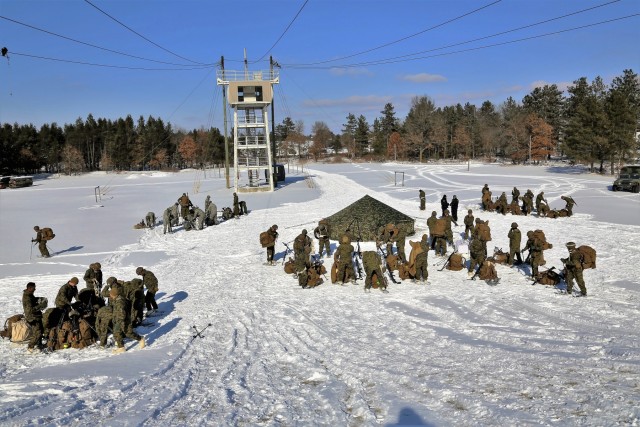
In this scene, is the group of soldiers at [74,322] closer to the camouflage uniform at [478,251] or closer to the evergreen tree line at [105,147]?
the camouflage uniform at [478,251]

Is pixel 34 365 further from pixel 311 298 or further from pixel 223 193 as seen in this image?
pixel 223 193

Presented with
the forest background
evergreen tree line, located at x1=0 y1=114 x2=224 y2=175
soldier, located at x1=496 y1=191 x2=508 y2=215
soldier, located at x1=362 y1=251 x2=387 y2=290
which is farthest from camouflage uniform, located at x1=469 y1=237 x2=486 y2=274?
evergreen tree line, located at x1=0 y1=114 x2=224 y2=175

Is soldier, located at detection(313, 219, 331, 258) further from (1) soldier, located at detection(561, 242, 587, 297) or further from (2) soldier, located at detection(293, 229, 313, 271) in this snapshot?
(1) soldier, located at detection(561, 242, 587, 297)

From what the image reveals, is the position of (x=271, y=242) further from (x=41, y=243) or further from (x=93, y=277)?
(x=41, y=243)

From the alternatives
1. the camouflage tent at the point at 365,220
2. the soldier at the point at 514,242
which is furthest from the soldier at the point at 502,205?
the soldier at the point at 514,242

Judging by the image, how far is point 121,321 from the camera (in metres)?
9.72

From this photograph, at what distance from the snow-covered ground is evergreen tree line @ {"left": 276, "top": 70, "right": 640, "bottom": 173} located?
4103 cm

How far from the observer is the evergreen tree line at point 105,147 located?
81.8 metres

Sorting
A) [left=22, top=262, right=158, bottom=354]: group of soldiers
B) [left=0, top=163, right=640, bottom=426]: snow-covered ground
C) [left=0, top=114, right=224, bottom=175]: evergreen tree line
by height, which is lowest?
[left=0, top=163, right=640, bottom=426]: snow-covered ground

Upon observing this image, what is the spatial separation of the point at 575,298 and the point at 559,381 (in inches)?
224

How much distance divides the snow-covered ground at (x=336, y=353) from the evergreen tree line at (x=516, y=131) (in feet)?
135

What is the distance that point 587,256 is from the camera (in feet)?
43.2

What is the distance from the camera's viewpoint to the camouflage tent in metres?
20.2

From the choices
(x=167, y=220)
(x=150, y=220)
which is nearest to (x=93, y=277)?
(x=167, y=220)
